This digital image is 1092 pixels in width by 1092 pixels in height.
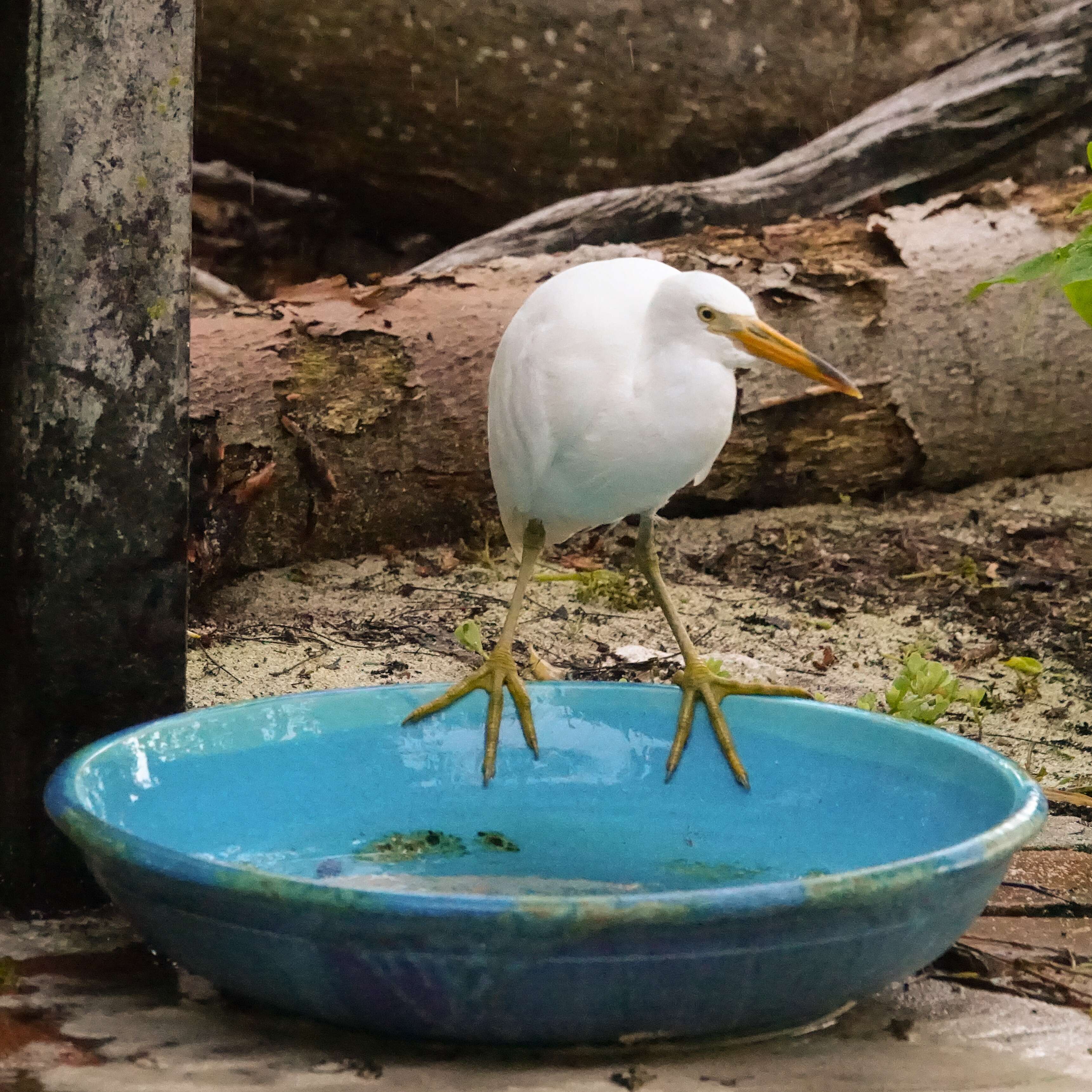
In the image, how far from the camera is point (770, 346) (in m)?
2.02

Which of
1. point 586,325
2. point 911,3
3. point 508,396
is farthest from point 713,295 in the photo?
point 911,3

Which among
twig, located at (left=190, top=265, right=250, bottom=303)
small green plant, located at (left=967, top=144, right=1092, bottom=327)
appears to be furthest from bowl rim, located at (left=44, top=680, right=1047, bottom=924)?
twig, located at (left=190, top=265, right=250, bottom=303)

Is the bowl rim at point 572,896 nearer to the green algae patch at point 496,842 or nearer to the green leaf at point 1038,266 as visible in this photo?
the green algae patch at point 496,842

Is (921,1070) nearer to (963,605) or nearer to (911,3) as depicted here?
(963,605)

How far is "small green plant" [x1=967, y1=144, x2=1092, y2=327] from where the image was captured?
6.64 feet

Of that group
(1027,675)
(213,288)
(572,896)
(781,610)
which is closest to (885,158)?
(781,610)

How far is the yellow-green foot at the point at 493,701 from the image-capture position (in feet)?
6.61

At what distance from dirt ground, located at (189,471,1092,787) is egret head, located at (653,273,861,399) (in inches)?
36.9

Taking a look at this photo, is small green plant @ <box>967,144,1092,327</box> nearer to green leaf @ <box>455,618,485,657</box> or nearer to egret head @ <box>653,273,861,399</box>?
egret head @ <box>653,273,861,399</box>

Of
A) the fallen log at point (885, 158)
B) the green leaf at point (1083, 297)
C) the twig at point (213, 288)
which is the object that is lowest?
the green leaf at point (1083, 297)

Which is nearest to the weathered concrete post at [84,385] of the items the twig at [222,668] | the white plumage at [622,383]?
the white plumage at [622,383]

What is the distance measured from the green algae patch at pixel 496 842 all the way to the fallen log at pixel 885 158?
2.53 m

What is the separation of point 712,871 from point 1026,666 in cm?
138

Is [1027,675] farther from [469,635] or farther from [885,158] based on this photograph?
[885,158]
